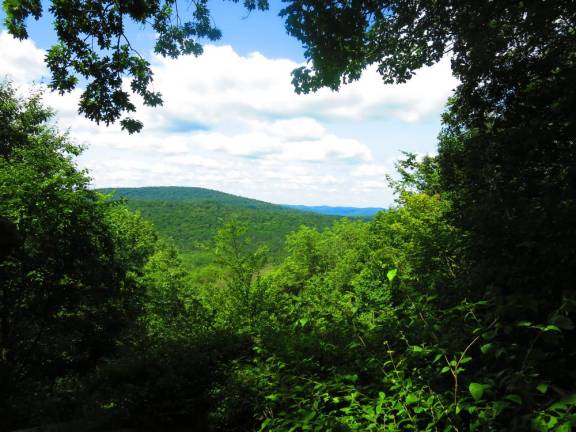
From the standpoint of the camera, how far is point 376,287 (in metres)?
7.06

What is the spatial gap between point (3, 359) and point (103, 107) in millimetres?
11048

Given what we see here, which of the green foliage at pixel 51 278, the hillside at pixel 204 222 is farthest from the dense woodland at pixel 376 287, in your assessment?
the hillside at pixel 204 222

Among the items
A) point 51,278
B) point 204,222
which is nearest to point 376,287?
point 51,278

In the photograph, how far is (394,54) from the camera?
9328mm

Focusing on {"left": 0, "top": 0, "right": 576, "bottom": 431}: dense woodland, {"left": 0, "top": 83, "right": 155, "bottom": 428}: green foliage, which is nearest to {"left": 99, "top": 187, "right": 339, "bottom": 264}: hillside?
{"left": 0, "top": 83, "right": 155, "bottom": 428}: green foliage

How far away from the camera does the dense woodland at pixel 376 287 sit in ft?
9.34

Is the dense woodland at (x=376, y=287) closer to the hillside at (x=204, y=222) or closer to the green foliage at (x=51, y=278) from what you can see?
the green foliage at (x=51, y=278)

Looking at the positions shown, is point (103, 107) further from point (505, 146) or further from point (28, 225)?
point (28, 225)

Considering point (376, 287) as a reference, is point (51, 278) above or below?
below

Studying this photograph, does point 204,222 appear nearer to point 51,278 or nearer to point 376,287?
point 51,278

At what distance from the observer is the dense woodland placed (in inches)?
112

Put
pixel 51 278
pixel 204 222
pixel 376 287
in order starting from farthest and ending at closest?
pixel 204 222, pixel 51 278, pixel 376 287

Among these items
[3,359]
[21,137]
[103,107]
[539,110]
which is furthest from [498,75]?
[21,137]

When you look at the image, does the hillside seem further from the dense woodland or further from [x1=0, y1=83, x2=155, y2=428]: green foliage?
the dense woodland
